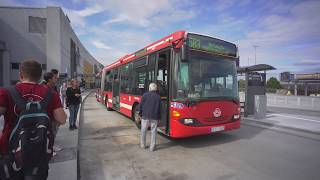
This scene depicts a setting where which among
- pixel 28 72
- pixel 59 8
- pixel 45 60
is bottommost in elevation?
pixel 28 72

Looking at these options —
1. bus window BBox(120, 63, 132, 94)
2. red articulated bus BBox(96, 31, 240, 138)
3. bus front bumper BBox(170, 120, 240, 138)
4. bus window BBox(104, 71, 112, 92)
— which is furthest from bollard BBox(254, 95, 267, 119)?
bus window BBox(104, 71, 112, 92)

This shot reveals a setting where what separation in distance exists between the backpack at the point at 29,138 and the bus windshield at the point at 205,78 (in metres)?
3.90

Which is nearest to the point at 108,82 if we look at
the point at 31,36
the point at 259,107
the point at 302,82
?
the point at 259,107

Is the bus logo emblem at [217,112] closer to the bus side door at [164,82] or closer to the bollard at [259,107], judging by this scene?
the bus side door at [164,82]

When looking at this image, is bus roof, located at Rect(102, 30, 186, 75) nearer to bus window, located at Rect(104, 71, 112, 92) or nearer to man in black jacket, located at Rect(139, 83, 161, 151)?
man in black jacket, located at Rect(139, 83, 161, 151)

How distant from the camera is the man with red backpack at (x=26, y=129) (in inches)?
82.2

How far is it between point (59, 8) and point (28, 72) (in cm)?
4424

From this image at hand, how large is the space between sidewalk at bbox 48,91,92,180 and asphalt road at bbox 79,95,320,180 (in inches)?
11.9

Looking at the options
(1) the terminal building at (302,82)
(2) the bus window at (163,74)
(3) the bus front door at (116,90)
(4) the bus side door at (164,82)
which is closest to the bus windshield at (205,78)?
(4) the bus side door at (164,82)

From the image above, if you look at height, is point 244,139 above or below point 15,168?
below

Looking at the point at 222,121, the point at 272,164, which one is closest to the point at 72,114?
the point at 222,121

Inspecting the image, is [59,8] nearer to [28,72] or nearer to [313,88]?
[28,72]

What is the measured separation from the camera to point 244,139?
7.01 metres

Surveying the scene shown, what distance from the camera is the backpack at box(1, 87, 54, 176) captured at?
6.82 feet
